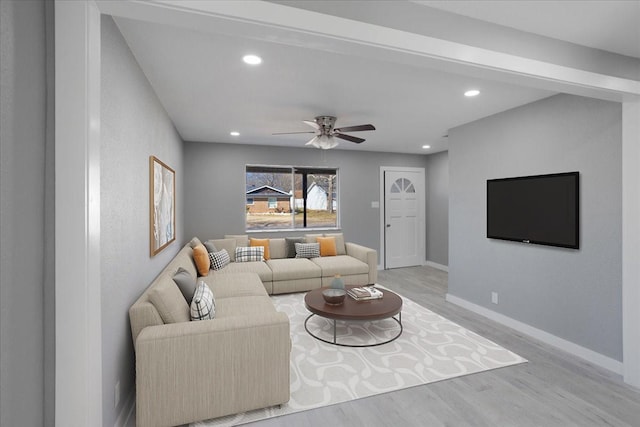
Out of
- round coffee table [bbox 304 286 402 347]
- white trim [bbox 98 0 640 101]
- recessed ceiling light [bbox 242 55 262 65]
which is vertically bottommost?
round coffee table [bbox 304 286 402 347]

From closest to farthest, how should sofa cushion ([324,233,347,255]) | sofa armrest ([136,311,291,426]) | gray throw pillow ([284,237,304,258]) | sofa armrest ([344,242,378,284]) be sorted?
sofa armrest ([136,311,291,426]) → sofa armrest ([344,242,378,284]) → gray throw pillow ([284,237,304,258]) → sofa cushion ([324,233,347,255])

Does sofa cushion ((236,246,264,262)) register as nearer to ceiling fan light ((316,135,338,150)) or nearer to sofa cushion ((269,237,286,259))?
sofa cushion ((269,237,286,259))

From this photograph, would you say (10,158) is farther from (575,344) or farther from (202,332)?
(575,344)

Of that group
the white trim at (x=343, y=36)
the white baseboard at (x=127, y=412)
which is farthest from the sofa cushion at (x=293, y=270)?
the white trim at (x=343, y=36)

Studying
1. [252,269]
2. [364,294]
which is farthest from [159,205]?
[364,294]

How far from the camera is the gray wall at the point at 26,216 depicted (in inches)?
37.0

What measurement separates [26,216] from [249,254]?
3.88m

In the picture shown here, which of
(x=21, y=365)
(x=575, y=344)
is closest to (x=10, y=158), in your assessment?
(x=21, y=365)

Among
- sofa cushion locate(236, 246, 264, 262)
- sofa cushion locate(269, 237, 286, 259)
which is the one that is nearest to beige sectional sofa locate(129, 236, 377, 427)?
sofa cushion locate(236, 246, 264, 262)

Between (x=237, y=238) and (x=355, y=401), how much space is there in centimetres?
351

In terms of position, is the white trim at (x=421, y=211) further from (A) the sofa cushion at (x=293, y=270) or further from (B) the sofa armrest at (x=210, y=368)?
(B) the sofa armrest at (x=210, y=368)

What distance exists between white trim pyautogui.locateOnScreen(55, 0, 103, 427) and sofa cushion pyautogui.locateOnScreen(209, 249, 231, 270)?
127 inches

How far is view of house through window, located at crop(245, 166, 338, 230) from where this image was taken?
18.9ft

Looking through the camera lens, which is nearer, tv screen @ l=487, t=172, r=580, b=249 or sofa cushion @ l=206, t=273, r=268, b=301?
tv screen @ l=487, t=172, r=580, b=249
